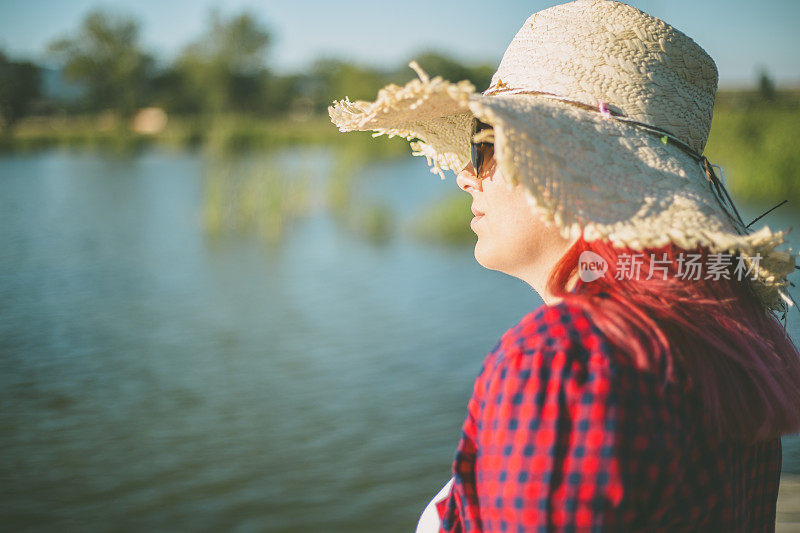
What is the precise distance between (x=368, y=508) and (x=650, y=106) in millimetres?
3335

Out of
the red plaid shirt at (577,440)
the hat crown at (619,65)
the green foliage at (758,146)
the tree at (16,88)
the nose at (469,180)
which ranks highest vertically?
the tree at (16,88)

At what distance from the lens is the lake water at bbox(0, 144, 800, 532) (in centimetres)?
Answer: 407

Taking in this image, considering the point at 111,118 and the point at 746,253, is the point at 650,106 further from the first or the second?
the point at 111,118

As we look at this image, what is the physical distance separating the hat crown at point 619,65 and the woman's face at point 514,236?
166 millimetres

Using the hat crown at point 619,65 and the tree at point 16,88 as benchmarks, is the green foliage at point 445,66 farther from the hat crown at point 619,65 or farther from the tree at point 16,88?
the hat crown at point 619,65

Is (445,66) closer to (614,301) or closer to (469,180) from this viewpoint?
(469,180)

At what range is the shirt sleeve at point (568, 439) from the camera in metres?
0.83

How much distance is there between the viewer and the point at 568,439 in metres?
0.83

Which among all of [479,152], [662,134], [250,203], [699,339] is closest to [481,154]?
[479,152]

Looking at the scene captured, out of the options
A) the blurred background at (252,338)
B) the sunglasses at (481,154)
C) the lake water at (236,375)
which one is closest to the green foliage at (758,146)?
the blurred background at (252,338)

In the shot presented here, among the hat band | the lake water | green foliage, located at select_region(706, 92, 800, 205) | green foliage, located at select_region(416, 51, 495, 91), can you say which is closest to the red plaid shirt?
the hat band

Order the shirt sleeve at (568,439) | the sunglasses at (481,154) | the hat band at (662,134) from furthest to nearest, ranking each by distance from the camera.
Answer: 1. the sunglasses at (481,154)
2. the hat band at (662,134)
3. the shirt sleeve at (568,439)

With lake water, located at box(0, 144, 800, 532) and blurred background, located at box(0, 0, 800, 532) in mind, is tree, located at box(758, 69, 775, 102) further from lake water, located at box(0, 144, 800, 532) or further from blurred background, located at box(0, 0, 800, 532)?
lake water, located at box(0, 144, 800, 532)

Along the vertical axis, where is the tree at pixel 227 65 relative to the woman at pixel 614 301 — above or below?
above
